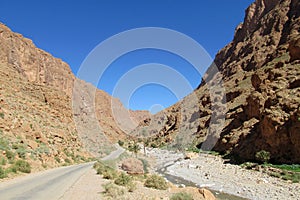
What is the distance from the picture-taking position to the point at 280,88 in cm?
3031

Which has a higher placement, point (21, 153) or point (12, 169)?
point (21, 153)

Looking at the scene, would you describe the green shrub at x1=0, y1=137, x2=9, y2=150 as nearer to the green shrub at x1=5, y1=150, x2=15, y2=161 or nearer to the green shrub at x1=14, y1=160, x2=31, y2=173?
the green shrub at x1=5, y1=150, x2=15, y2=161

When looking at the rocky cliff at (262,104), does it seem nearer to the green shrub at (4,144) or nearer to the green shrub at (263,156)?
the green shrub at (263,156)

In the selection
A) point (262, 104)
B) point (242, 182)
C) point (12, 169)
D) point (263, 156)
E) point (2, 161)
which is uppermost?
point (262, 104)

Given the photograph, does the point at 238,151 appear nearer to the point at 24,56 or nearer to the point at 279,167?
the point at 279,167

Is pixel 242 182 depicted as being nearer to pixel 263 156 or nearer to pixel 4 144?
pixel 263 156

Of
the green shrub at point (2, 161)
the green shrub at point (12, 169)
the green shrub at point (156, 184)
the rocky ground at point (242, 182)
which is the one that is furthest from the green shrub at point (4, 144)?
the rocky ground at point (242, 182)

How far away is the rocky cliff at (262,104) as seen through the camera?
2564 cm

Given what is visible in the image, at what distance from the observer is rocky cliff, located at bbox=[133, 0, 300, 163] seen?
2564 cm

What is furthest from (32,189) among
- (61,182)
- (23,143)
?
(23,143)

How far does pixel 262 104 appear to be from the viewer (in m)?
33.0

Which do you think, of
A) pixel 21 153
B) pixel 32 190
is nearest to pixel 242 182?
pixel 32 190

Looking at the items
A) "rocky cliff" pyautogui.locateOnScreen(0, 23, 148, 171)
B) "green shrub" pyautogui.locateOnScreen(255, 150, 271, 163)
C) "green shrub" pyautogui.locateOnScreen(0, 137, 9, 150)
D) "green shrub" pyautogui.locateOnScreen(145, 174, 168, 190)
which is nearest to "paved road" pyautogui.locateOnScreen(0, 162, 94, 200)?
"green shrub" pyautogui.locateOnScreen(145, 174, 168, 190)

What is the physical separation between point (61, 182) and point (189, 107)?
75202mm
